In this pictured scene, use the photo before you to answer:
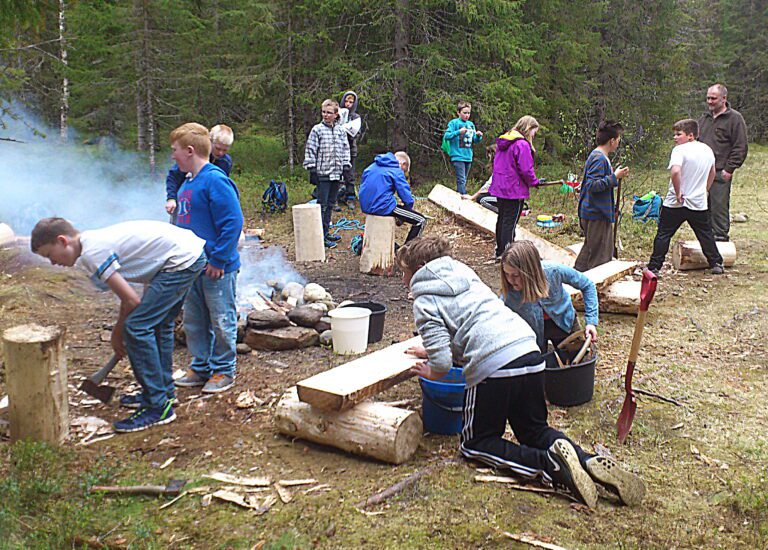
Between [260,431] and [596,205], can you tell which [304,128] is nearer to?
[596,205]

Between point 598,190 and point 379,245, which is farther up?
point 598,190

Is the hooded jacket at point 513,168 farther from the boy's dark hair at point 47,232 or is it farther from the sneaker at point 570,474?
the boy's dark hair at point 47,232

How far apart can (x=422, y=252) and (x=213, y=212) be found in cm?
173

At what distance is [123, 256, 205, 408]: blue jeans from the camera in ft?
14.2

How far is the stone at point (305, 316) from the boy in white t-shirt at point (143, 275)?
168 centimetres

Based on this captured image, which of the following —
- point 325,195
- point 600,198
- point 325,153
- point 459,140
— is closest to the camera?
point 600,198

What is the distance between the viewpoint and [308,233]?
926 centimetres

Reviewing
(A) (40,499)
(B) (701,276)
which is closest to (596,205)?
(B) (701,276)

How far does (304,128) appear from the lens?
17.0 m

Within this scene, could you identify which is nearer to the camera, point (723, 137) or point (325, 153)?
point (723, 137)

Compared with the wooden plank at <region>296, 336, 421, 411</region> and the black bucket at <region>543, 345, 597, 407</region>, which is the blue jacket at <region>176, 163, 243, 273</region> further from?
the black bucket at <region>543, 345, 597, 407</region>

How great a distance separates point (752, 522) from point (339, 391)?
2.26 m

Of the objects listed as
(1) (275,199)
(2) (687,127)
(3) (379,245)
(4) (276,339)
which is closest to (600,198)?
(2) (687,127)

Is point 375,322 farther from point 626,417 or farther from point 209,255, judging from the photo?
point 626,417
